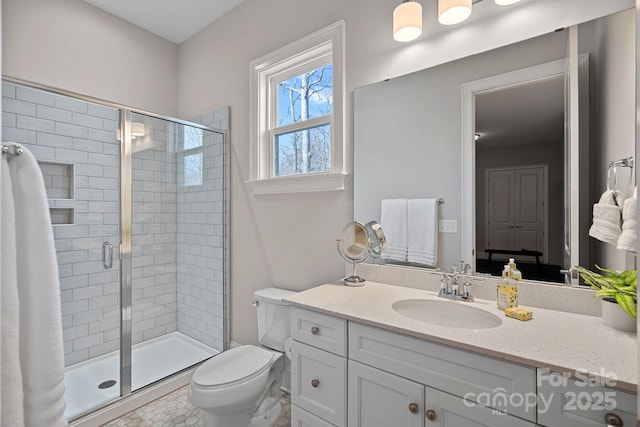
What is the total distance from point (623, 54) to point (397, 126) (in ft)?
2.84

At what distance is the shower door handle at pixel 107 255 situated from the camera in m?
2.12

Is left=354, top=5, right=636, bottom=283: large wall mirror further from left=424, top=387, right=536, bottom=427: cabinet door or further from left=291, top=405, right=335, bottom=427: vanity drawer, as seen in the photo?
left=291, top=405, right=335, bottom=427: vanity drawer

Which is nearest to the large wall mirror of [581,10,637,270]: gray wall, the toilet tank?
[581,10,637,270]: gray wall

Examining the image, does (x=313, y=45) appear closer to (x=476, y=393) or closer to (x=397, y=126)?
(x=397, y=126)

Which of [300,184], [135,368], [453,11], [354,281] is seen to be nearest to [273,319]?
[354,281]

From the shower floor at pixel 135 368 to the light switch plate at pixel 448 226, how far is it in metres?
2.09

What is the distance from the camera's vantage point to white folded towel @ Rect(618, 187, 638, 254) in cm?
93

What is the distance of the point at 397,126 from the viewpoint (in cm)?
164

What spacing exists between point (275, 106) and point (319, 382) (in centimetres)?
190

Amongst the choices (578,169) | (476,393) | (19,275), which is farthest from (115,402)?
(578,169)

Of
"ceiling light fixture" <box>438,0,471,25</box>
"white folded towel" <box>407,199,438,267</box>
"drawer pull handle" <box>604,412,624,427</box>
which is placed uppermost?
"ceiling light fixture" <box>438,0,471,25</box>

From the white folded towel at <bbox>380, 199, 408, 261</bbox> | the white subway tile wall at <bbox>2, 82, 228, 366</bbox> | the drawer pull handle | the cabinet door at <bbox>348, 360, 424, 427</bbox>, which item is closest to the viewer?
the drawer pull handle

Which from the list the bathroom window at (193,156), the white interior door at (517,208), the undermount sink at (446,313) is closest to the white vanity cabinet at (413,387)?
the undermount sink at (446,313)

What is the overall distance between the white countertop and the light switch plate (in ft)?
1.12
